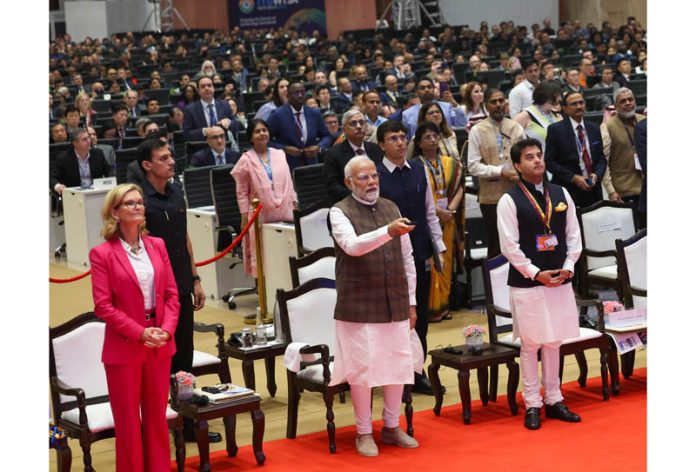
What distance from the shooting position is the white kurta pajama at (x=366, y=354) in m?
5.54

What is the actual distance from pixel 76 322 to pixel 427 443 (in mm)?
1755

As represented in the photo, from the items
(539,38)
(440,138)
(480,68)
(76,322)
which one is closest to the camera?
(76,322)

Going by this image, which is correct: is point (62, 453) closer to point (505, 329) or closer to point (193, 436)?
point (193, 436)

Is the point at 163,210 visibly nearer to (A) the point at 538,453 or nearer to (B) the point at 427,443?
(B) the point at 427,443

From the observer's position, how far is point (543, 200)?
6.02m

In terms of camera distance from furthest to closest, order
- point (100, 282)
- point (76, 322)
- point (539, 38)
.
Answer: point (539, 38)
point (76, 322)
point (100, 282)

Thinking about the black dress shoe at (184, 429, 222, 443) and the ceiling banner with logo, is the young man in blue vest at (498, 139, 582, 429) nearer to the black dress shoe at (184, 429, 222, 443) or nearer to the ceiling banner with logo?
the black dress shoe at (184, 429, 222, 443)

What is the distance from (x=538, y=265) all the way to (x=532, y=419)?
2.53ft

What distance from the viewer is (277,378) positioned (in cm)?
722

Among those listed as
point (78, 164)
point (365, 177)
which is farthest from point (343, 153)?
point (78, 164)

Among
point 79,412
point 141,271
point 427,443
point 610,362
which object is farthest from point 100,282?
point 610,362

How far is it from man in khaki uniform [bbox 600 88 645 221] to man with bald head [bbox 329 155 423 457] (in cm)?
359

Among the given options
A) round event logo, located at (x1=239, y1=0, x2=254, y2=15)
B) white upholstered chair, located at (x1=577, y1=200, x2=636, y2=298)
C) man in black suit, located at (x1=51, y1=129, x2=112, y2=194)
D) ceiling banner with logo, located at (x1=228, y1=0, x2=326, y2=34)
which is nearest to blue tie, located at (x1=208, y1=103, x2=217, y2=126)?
man in black suit, located at (x1=51, y1=129, x2=112, y2=194)

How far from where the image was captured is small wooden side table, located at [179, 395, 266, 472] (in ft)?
17.7
